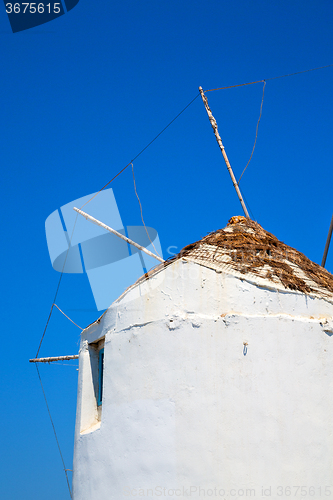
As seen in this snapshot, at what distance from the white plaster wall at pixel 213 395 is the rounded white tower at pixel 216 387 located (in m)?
0.01

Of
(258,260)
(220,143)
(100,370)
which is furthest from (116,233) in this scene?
(258,260)

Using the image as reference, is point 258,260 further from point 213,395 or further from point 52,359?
point 52,359

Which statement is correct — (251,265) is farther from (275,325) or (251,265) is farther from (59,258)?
(59,258)

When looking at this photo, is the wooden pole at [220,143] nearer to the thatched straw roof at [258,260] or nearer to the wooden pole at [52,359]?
the thatched straw roof at [258,260]

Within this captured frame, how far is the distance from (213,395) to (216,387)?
114mm

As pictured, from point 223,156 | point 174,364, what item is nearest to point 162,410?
point 174,364

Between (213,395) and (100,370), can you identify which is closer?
(213,395)

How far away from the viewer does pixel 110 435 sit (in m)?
6.99

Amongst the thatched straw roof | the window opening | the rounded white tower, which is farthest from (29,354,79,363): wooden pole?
the thatched straw roof

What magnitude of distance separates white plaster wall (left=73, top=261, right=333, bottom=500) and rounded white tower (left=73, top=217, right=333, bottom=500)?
0.05ft

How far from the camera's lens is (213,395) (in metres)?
6.46

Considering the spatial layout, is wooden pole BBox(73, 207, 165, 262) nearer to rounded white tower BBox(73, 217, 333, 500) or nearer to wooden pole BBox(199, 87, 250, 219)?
wooden pole BBox(199, 87, 250, 219)

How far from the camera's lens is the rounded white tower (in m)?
6.28

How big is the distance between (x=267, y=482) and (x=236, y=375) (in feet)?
4.60
